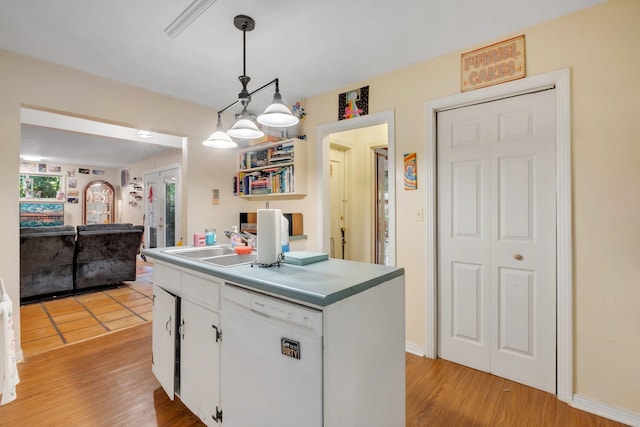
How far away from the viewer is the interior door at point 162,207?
600 centimetres

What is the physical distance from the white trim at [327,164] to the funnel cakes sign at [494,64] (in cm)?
64

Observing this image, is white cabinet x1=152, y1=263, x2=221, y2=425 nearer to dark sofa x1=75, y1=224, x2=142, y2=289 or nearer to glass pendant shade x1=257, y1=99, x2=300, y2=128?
glass pendant shade x1=257, y1=99, x2=300, y2=128

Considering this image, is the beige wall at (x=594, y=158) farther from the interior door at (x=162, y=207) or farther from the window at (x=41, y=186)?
the window at (x=41, y=186)

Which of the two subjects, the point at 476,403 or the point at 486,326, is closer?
the point at 476,403

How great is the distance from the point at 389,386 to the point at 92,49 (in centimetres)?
301

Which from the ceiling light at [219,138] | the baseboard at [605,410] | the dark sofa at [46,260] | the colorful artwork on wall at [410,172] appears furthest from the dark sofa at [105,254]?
the baseboard at [605,410]

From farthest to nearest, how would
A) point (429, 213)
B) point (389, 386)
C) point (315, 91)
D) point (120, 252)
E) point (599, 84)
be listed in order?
point (120, 252) → point (315, 91) → point (429, 213) → point (599, 84) → point (389, 386)

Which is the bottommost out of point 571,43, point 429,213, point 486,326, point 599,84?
point 486,326

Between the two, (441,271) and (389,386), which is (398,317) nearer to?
(389,386)

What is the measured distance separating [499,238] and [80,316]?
4247 millimetres

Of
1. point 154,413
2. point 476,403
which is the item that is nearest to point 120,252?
point 154,413

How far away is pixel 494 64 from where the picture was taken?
2150 millimetres

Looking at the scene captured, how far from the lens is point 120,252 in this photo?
14.8 ft

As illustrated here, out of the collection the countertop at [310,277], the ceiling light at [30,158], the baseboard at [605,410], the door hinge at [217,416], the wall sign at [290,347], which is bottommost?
the baseboard at [605,410]
